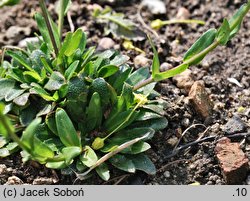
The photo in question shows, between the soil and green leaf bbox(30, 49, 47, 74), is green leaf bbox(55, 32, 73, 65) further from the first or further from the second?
the soil

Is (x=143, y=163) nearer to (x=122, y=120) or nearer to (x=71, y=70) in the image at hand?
(x=122, y=120)

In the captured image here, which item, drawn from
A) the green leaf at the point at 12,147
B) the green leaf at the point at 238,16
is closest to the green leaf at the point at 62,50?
the green leaf at the point at 12,147

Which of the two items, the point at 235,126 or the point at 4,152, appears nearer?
the point at 4,152

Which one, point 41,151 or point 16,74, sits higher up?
point 16,74

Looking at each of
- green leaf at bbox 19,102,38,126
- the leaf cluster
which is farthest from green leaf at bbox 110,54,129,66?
green leaf at bbox 19,102,38,126
